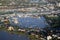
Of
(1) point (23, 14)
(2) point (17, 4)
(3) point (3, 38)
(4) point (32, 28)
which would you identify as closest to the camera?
(3) point (3, 38)

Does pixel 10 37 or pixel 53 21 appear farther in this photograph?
pixel 53 21

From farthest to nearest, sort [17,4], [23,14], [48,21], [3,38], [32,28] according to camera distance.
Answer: [17,4] → [23,14] → [48,21] → [32,28] → [3,38]

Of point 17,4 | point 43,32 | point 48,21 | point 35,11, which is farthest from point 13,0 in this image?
point 43,32

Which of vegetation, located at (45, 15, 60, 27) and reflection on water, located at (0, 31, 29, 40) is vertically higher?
vegetation, located at (45, 15, 60, 27)

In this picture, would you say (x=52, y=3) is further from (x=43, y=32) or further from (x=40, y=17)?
(x=43, y=32)

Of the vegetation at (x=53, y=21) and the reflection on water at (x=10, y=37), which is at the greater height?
the vegetation at (x=53, y=21)

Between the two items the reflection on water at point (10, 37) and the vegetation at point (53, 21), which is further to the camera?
the vegetation at point (53, 21)

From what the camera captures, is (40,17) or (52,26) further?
(40,17)

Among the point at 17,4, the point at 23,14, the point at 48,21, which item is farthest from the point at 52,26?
the point at 17,4

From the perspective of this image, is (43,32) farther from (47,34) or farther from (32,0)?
(32,0)

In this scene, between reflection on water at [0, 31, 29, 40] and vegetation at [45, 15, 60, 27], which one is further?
vegetation at [45, 15, 60, 27]
